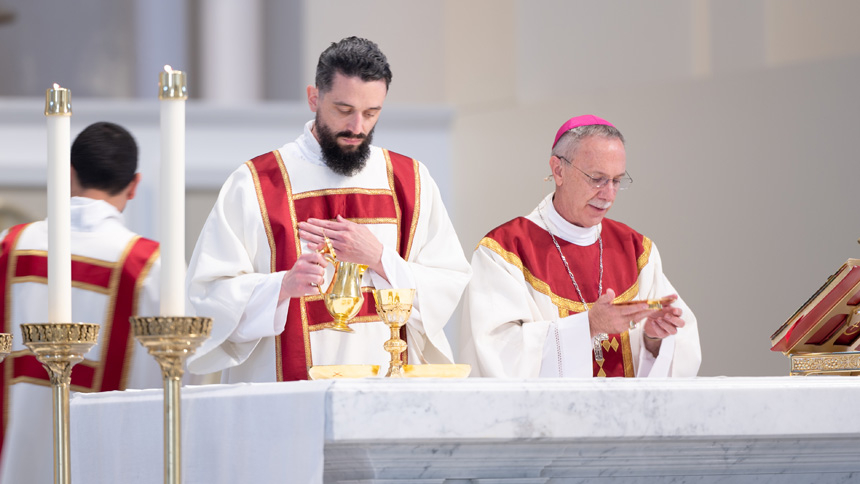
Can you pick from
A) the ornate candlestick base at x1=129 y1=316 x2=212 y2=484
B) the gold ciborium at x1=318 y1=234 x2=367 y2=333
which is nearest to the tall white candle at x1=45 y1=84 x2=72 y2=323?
the ornate candlestick base at x1=129 y1=316 x2=212 y2=484

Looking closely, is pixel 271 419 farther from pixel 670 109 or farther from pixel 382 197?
pixel 670 109

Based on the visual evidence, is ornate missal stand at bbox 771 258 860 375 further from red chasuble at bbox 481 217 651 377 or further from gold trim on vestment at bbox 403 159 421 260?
gold trim on vestment at bbox 403 159 421 260

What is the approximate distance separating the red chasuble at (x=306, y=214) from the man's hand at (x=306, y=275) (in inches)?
12.4

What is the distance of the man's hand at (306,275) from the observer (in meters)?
2.89

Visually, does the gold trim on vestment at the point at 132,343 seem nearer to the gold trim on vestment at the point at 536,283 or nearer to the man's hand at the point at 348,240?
the man's hand at the point at 348,240

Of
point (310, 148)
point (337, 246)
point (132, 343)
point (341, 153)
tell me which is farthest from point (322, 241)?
point (132, 343)

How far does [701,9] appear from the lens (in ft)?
20.7

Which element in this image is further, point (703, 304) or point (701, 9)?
point (701, 9)

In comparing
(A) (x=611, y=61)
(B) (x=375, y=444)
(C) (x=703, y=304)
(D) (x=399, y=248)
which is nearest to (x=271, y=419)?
(B) (x=375, y=444)

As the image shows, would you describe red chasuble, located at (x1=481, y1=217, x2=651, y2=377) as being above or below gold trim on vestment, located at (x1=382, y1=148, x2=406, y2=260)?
below

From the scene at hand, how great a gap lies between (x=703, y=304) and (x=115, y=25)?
4603mm

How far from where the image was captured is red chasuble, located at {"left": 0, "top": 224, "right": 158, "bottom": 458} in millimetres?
3736

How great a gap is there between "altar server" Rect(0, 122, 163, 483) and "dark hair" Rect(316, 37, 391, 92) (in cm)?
86

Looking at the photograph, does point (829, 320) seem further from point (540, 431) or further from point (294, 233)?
point (294, 233)
